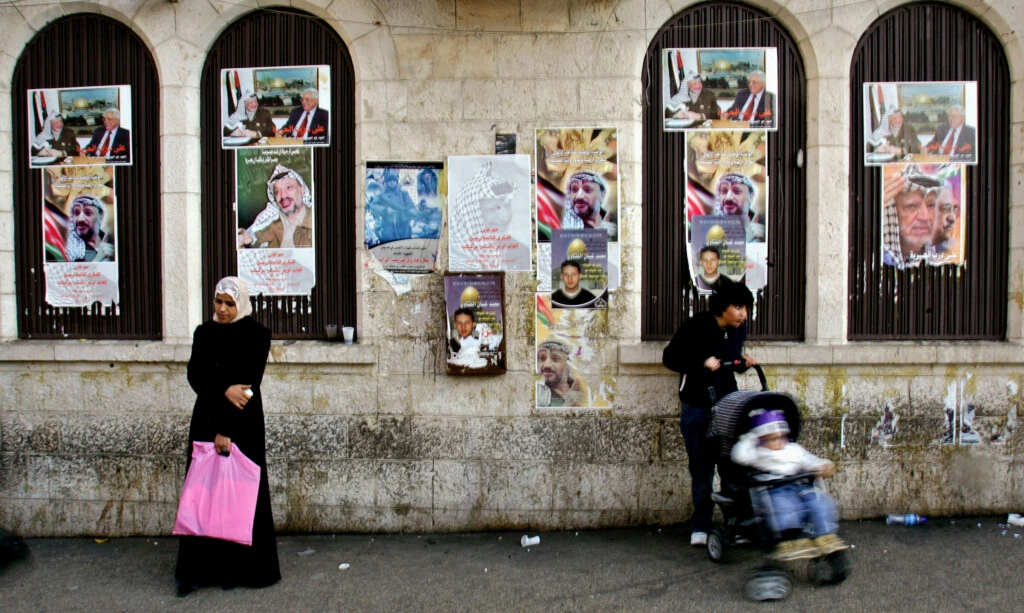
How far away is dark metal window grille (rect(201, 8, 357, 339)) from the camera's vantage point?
5.80 metres

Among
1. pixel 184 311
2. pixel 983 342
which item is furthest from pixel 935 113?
pixel 184 311

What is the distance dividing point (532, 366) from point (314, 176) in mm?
2286

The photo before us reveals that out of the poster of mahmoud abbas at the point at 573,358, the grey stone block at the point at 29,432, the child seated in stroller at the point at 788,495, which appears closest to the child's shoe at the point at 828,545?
the child seated in stroller at the point at 788,495

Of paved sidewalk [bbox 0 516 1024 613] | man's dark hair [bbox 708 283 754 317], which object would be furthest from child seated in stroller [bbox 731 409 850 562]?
man's dark hair [bbox 708 283 754 317]

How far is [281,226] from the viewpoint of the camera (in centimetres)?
583

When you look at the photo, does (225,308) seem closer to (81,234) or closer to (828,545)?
(81,234)

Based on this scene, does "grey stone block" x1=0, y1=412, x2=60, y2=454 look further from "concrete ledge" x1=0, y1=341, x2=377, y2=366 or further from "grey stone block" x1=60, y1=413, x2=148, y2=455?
"concrete ledge" x1=0, y1=341, x2=377, y2=366

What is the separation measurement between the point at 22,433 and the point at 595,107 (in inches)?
204

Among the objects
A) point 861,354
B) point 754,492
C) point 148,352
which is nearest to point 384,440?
point 148,352

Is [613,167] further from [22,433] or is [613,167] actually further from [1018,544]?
[22,433]

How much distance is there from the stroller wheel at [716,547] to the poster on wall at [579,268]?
181cm

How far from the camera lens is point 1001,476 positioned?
5664 mm

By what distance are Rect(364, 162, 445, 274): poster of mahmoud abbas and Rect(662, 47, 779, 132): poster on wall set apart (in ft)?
6.24

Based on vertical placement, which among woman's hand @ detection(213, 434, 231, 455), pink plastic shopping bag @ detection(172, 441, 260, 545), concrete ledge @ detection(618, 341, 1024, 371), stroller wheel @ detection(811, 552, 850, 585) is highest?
concrete ledge @ detection(618, 341, 1024, 371)
